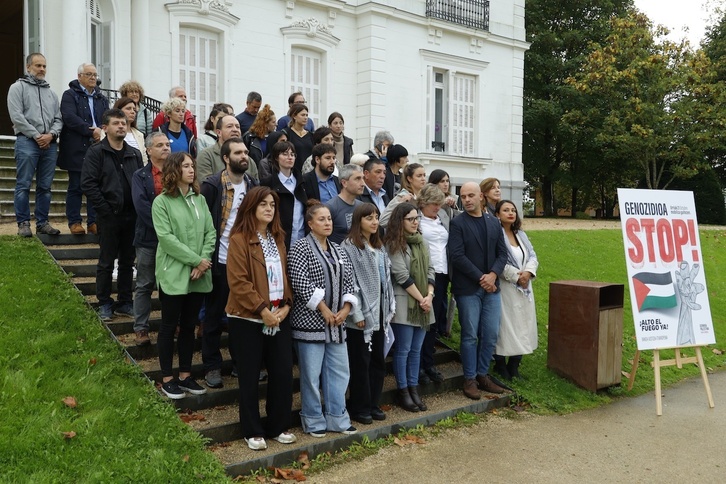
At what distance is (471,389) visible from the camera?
22.1ft

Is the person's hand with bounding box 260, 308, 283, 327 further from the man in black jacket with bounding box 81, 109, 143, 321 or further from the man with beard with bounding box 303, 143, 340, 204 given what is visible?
the man in black jacket with bounding box 81, 109, 143, 321

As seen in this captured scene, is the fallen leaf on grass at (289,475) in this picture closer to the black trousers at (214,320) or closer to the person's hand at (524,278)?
the black trousers at (214,320)

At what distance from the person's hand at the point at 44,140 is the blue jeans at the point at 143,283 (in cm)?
258

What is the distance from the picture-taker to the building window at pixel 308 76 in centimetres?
1584

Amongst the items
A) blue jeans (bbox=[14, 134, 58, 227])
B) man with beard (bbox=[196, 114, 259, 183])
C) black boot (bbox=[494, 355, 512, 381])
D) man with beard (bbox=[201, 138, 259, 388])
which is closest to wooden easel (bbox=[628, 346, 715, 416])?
black boot (bbox=[494, 355, 512, 381])

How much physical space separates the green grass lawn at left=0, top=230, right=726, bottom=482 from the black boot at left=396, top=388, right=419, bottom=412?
1356 millimetres

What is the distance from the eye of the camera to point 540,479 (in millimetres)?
5020

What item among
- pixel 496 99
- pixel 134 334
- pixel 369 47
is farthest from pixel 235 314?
pixel 496 99

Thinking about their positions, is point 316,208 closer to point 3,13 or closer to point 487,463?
point 487,463

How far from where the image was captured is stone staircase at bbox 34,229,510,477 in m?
4.98

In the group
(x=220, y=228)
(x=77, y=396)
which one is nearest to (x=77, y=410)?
(x=77, y=396)

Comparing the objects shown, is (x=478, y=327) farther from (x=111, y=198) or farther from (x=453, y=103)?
(x=453, y=103)

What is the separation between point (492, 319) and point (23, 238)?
5233 mm

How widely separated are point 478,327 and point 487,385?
58cm
